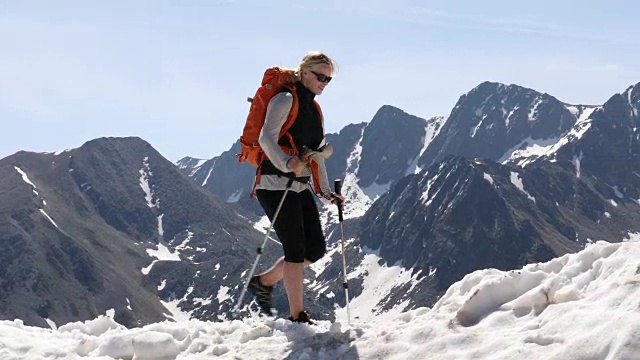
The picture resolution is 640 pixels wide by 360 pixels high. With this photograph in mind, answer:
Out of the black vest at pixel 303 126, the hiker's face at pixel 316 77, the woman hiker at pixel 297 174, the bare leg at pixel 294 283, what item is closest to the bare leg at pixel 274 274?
the woman hiker at pixel 297 174

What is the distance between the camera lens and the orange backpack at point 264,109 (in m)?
9.16

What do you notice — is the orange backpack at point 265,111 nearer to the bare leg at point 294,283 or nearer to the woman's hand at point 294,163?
the woman's hand at point 294,163

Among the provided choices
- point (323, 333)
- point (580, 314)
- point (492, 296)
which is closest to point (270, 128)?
point (323, 333)

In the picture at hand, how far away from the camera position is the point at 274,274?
9.85m

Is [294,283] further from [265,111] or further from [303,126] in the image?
[265,111]

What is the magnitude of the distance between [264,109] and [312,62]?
0.90 metres

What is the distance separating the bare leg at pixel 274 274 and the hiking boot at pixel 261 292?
0.08 m

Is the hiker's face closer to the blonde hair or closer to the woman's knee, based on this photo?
the blonde hair

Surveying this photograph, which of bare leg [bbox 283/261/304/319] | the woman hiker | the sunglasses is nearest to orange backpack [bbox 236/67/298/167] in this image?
the woman hiker

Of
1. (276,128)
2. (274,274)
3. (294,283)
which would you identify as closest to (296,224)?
(294,283)

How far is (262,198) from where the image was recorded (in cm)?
966

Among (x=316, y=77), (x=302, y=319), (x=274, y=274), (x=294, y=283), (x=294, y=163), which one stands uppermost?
(x=316, y=77)

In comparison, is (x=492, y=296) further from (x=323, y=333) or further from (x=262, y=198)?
(x=262, y=198)

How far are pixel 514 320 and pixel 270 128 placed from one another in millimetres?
3779
